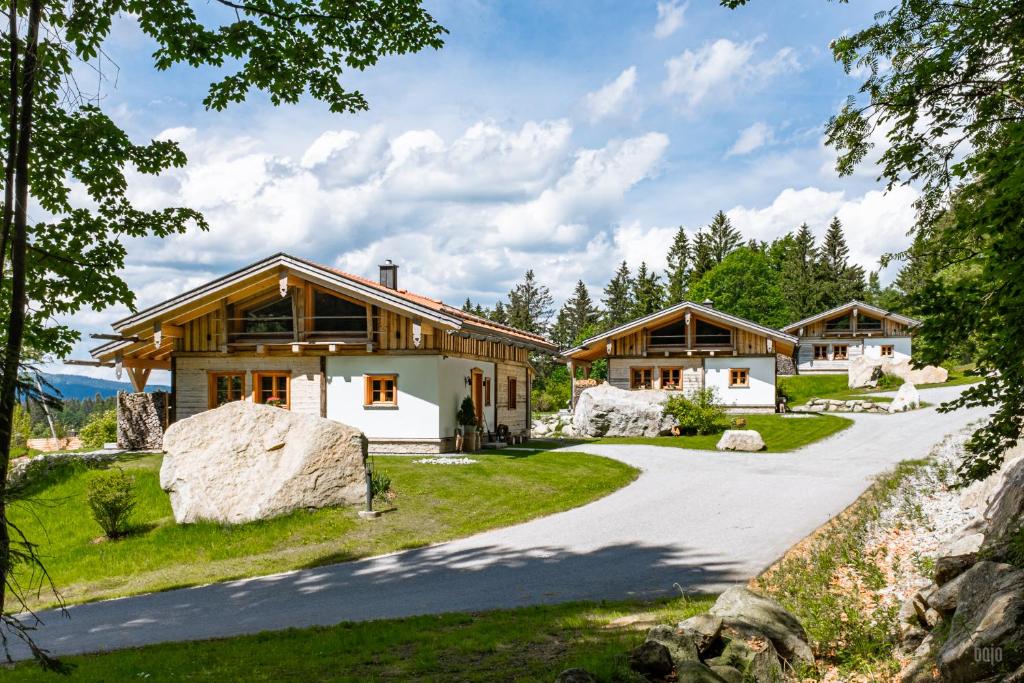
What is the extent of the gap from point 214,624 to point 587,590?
462cm

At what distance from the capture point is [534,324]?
74.4 meters

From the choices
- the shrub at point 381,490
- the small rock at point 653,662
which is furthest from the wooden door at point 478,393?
the small rock at point 653,662

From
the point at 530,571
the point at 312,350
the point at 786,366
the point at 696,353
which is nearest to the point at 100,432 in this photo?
the point at 312,350

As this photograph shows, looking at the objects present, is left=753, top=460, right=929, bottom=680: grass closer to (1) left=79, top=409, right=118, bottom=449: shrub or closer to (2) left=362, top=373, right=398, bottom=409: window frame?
(2) left=362, top=373, right=398, bottom=409: window frame

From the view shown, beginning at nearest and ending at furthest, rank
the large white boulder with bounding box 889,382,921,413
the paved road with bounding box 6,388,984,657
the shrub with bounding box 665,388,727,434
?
the paved road with bounding box 6,388,984,657 < the shrub with bounding box 665,388,727,434 < the large white boulder with bounding box 889,382,921,413

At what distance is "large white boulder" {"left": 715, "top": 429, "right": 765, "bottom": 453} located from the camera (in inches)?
1035

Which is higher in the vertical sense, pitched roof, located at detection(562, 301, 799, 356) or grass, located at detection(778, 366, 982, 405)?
pitched roof, located at detection(562, 301, 799, 356)

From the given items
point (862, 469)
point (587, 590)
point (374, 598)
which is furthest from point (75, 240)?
point (862, 469)

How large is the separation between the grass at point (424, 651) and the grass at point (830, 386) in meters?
39.9

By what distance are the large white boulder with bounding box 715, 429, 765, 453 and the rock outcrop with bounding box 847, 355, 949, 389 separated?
28270 mm

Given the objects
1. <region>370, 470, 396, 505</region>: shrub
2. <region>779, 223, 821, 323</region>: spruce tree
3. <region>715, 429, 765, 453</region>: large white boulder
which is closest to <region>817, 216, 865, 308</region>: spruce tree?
<region>779, 223, 821, 323</region>: spruce tree

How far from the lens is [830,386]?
5231 cm

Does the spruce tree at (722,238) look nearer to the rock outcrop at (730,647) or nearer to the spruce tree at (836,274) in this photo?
the spruce tree at (836,274)

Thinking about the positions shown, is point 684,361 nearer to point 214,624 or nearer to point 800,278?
point 214,624
